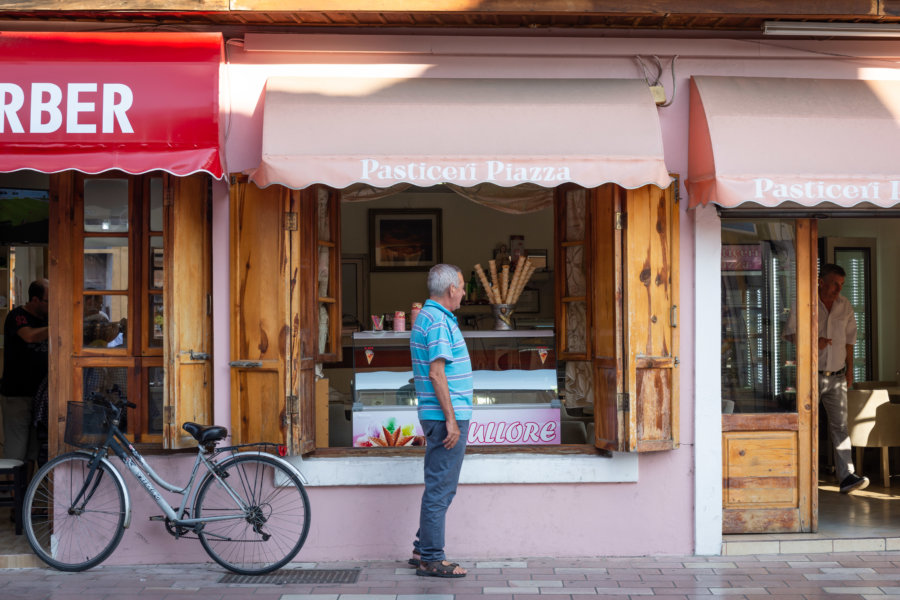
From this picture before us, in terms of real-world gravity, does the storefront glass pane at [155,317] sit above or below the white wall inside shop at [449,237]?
below

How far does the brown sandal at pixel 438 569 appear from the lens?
6039 millimetres

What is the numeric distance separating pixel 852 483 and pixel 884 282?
3478 millimetres

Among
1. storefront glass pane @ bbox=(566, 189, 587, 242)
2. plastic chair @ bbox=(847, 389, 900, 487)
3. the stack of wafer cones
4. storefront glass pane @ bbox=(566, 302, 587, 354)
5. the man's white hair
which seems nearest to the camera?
the man's white hair

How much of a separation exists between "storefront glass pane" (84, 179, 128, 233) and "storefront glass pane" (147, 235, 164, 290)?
0.23 meters

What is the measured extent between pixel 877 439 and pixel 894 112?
3.57m

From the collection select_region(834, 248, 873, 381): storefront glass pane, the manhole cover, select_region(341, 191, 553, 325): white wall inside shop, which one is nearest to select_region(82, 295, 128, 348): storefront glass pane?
the manhole cover

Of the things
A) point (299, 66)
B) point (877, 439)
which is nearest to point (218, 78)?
point (299, 66)

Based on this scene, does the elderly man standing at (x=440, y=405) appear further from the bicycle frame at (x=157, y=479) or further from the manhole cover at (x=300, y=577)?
the bicycle frame at (x=157, y=479)

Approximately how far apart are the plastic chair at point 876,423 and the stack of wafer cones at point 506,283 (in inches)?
140

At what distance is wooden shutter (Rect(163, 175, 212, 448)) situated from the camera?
21.1ft

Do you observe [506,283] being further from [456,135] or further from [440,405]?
[440,405]

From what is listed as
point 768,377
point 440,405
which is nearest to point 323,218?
point 440,405

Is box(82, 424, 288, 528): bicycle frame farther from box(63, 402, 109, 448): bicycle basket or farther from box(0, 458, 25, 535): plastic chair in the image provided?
box(0, 458, 25, 535): plastic chair

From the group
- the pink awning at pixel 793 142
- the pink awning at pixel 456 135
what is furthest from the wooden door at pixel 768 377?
the pink awning at pixel 456 135
